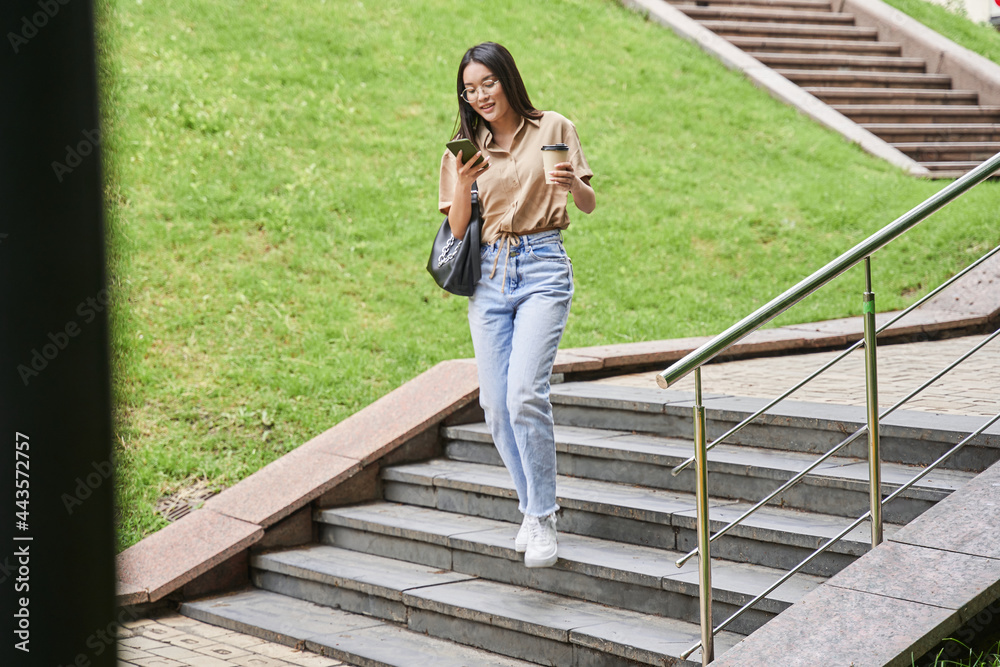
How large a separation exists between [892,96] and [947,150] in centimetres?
135

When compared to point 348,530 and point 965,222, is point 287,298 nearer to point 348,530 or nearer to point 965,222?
point 348,530

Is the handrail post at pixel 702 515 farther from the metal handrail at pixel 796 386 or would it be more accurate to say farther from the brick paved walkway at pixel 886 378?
the brick paved walkway at pixel 886 378

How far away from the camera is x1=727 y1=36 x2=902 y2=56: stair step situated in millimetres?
15555

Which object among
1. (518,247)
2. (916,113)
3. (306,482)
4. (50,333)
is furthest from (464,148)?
(916,113)

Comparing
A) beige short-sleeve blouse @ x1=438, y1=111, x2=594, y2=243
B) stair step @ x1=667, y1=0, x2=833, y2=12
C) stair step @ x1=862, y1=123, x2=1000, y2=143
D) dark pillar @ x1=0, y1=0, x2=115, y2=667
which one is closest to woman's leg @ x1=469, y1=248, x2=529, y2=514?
beige short-sleeve blouse @ x1=438, y1=111, x2=594, y2=243

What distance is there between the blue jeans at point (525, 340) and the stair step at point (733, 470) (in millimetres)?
917

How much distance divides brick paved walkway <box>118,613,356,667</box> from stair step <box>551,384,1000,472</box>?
2.10 meters

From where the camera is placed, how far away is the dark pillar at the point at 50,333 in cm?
85

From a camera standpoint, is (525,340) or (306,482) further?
(306,482)

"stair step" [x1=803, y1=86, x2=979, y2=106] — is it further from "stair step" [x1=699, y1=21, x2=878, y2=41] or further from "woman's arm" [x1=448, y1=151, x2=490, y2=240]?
"woman's arm" [x1=448, y1=151, x2=490, y2=240]

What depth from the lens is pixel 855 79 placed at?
14914mm

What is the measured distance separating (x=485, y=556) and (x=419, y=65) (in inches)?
350

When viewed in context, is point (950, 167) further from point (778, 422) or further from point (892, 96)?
point (778, 422)

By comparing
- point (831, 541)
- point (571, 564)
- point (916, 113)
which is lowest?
point (571, 564)
